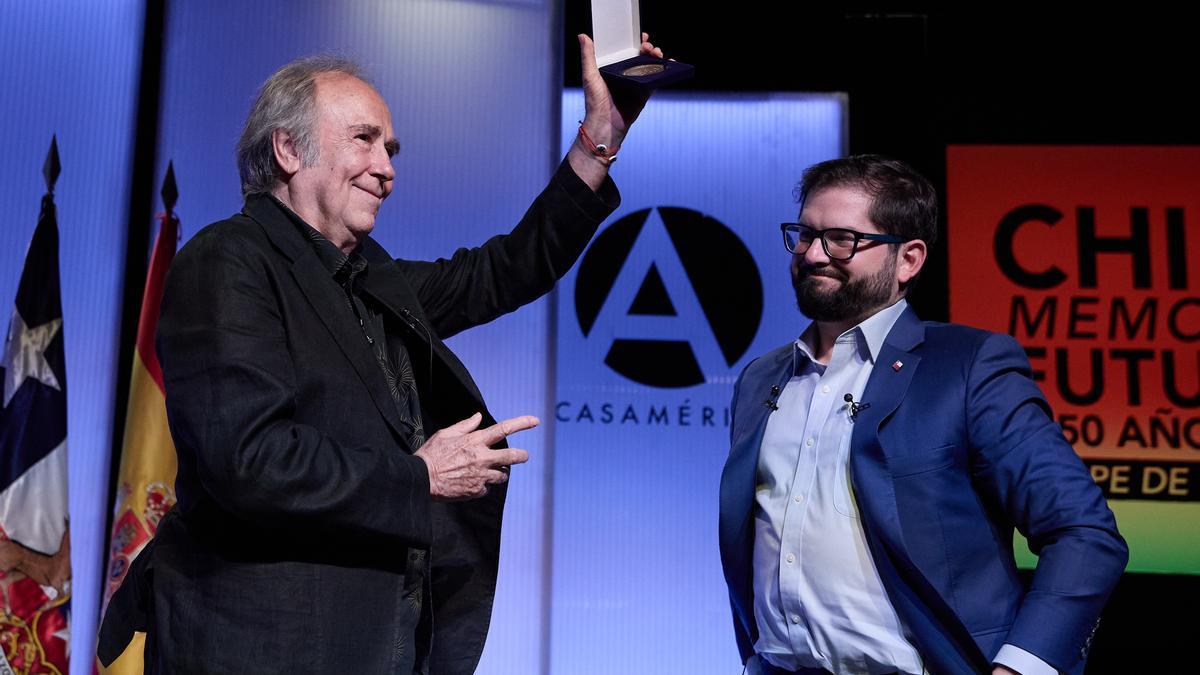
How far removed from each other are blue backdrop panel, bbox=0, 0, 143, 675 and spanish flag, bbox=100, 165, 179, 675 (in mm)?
297

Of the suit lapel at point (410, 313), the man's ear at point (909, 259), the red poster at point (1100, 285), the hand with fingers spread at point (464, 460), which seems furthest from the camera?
the red poster at point (1100, 285)

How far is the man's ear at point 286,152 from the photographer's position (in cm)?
177

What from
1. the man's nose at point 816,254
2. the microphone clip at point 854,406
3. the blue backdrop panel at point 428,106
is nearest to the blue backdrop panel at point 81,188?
the blue backdrop panel at point 428,106

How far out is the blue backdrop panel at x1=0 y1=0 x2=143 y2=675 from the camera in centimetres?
363

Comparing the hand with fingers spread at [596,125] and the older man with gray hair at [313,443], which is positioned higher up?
the hand with fingers spread at [596,125]

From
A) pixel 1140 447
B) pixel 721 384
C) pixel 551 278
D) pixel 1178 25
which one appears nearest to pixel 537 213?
pixel 551 278

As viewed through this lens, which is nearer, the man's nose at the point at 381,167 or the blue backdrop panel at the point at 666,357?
the man's nose at the point at 381,167

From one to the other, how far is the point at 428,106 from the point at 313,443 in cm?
259

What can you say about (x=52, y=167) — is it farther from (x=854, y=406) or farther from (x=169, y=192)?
(x=854, y=406)

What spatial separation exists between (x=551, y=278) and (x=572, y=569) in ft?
6.88

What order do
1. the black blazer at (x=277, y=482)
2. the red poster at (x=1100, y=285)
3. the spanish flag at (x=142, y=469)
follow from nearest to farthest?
the black blazer at (x=277, y=482), the spanish flag at (x=142, y=469), the red poster at (x=1100, y=285)

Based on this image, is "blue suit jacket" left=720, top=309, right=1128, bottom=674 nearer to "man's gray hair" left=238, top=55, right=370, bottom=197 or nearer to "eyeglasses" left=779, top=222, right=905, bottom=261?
"eyeglasses" left=779, top=222, right=905, bottom=261

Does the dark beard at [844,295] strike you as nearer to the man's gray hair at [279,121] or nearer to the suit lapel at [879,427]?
the suit lapel at [879,427]

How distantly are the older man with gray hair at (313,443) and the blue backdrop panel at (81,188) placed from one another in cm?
223
